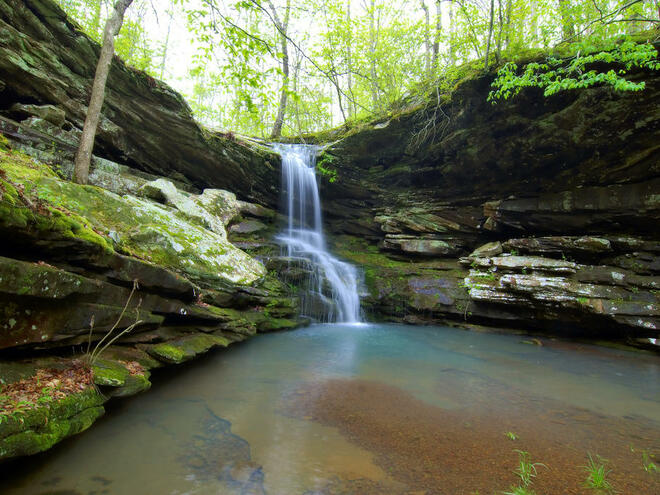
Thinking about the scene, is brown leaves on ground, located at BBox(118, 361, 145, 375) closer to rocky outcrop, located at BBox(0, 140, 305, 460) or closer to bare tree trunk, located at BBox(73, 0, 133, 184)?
rocky outcrop, located at BBox(0, 140, 305, 460)

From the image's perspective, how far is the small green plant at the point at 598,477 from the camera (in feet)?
8.04

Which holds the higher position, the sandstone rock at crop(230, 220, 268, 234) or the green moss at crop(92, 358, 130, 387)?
the sandstone rock at crop(230, 220, 268, 234)

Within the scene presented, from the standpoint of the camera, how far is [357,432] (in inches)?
133

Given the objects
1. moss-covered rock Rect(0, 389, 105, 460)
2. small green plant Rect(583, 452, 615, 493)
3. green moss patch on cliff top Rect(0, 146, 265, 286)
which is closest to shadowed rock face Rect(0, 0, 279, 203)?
green moss patch on cliff top Rect(0, 146, 265, 286)

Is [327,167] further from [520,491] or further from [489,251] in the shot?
[520,491]

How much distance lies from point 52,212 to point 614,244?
1360cm

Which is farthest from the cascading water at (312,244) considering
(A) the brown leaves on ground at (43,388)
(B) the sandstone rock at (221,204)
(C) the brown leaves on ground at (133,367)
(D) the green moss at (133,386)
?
(A) the brown leaves on ground at (43,388)

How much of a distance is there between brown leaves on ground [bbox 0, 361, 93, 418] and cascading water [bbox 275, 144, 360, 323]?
23.1 ft

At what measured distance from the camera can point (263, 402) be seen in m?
4.08

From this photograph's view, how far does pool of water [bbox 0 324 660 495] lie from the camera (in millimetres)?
2510

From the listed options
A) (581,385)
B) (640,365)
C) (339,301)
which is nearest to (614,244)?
(640,365)

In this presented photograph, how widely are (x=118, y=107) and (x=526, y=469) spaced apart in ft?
42.5

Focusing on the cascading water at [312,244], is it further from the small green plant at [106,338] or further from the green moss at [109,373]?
the green moss at [109,373]

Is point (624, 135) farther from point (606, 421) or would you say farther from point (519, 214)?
point (606, 421)
